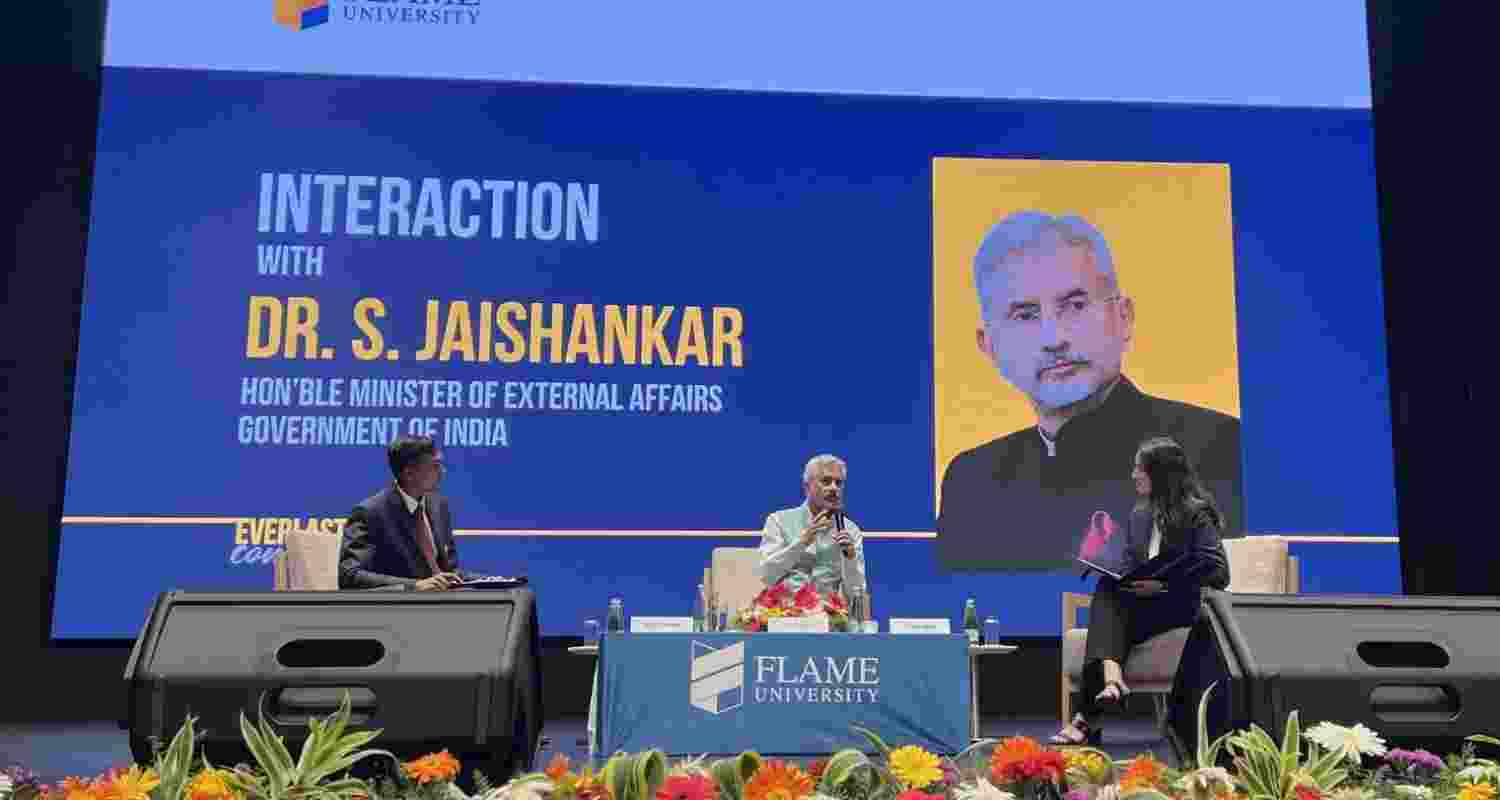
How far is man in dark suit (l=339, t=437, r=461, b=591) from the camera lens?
408 cm

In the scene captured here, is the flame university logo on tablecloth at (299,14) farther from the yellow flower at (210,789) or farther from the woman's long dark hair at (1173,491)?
the yellow flower at (210,789)

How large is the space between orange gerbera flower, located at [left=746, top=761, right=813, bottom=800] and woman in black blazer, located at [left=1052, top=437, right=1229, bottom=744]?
3206 mm

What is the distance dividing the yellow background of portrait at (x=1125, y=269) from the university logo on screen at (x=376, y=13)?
1.98 m

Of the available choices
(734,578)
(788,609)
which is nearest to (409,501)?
(734,578)

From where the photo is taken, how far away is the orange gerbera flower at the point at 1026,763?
954mm

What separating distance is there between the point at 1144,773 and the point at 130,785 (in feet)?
2.26

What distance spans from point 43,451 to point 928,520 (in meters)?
3.33

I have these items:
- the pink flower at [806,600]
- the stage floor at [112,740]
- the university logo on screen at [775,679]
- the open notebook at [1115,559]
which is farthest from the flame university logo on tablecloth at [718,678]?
the open notebook at [1115,559]

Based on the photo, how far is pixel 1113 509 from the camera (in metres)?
5.46

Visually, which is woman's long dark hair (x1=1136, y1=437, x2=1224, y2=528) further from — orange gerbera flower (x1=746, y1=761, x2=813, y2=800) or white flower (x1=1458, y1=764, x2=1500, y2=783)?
orange gerbera flower (x1=746, y1=761, x2=813, y2=800)

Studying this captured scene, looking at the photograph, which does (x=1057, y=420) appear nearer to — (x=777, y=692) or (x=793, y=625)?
(x=793, y=625)

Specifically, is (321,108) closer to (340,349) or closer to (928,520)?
(340,349)

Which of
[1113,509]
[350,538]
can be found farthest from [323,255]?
[1113,509]

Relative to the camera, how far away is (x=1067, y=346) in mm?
5559
